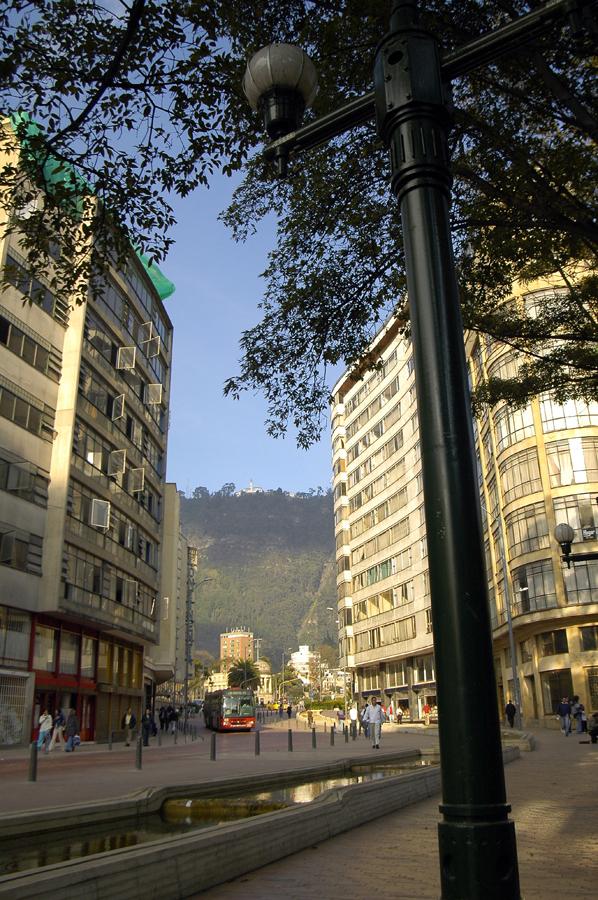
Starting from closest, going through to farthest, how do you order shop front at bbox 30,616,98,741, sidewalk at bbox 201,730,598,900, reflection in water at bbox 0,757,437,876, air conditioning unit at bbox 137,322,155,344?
sidewalk at bbox 201,730,598,900 < reflection in water at bbox 0,757,437,876 < shop front at bbox 30,616,98,741 < air conditioning unit at bbox 137,322,155,344

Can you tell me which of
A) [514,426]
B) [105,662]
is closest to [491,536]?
[514,426]

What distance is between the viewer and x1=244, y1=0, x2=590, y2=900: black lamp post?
108 inches

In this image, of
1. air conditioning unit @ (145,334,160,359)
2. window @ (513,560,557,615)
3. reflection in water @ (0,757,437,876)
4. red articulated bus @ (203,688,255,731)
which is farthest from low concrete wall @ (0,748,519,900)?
red articulated bus @ (203,688,255,731)

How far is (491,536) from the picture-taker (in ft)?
177

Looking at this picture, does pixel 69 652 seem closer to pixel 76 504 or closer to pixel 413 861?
pixel 76 504

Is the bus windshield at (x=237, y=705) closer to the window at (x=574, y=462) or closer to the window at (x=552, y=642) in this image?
the window at (x=552, y=642)

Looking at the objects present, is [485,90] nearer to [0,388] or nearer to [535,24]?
[535,24]

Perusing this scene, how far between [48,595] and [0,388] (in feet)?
29.9

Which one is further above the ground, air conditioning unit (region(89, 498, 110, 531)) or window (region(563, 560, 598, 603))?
air conditioning unit (region(89, 498, 110, 531))

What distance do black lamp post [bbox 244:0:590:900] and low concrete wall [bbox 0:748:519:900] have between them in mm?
2600

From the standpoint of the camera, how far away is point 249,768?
1716 cm

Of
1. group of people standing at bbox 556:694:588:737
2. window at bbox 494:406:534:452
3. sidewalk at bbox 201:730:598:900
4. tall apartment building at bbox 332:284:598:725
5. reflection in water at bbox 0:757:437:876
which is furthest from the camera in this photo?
window at bbox 494:406:534:452

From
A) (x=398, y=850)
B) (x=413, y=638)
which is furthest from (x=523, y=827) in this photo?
(x=413, y=638)

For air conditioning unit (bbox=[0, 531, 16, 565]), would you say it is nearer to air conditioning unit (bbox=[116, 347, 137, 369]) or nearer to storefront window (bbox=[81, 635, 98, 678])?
storefront window (bbox=[81, 635, 98, 678])
